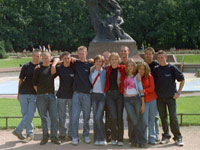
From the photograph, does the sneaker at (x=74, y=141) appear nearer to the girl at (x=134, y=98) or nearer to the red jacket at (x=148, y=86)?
the girl at (x=134, y=98)

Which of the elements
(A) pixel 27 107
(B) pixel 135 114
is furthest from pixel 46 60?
(B) pixel 135 114

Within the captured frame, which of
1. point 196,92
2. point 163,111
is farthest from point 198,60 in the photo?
point 163,111

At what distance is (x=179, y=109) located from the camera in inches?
358

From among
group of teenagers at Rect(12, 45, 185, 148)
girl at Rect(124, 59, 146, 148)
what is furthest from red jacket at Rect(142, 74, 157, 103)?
girl at Rect(124, 59, 146, 148)

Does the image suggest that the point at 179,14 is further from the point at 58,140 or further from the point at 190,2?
the point at 58,140

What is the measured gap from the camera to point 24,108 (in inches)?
241

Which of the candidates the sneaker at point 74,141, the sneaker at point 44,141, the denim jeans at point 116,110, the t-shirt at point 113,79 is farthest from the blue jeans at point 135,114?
the sneaker at point 44,141

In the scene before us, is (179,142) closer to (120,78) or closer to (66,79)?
(120,78)

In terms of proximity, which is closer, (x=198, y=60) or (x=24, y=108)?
(x=24, y=108)

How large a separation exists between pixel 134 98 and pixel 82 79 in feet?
3.53

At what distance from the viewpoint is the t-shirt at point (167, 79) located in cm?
585

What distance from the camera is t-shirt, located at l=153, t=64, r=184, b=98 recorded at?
5.85m

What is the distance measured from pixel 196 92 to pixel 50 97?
8.01m

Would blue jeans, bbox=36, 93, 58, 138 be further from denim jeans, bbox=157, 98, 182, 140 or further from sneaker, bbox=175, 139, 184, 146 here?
sneaker, bbox=175, 139, 184, 146
